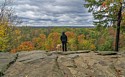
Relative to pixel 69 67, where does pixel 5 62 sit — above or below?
above

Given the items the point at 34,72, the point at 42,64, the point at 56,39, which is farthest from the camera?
the point at 56,39

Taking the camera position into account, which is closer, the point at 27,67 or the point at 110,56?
the point at 27,67

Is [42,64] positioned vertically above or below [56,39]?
above

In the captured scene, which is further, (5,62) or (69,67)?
(5,62)

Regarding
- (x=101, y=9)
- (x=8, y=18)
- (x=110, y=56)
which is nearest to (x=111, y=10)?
(x=101, y=9)

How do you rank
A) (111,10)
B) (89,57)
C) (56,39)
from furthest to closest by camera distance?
(56,39)
(111,10)
(89,57)

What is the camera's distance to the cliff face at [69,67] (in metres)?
13.9

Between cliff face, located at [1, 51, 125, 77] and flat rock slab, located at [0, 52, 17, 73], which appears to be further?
flat rock slab, located at [0, 52, 17, 73]

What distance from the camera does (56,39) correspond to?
3361 inches

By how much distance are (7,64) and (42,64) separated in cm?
219

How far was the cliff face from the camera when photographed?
13.9 metres

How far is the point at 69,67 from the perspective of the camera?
14.7 meters

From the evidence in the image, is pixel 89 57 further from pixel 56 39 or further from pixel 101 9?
pixel 56 39

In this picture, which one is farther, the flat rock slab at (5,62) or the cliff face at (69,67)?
the flat rock slab at (5,62)
